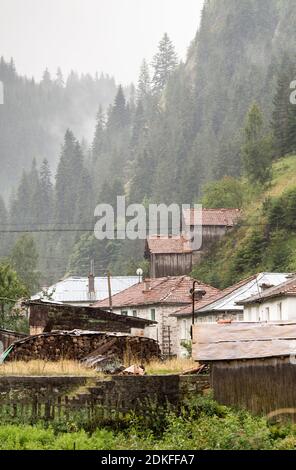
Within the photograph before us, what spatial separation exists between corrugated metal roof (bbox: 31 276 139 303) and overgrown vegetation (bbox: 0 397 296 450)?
194ft

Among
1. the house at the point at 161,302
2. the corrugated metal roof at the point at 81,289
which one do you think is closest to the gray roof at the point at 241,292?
the house at the point at 161,302

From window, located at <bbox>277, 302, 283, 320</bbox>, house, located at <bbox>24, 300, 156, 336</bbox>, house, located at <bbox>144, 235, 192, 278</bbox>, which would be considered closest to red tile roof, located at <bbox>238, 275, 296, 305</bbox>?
window, located at <bbox>277, 302, 283, 320</bbox>

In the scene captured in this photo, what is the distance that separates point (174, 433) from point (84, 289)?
212 ft

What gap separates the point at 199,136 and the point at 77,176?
138 ft

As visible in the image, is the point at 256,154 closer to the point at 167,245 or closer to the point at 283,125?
the point at 283,125

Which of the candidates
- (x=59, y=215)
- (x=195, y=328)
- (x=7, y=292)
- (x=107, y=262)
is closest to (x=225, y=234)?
Answer: (x=7, y=292)

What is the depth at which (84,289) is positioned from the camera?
85000mm

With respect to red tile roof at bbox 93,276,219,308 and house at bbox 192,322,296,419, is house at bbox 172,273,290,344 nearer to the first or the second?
red tile roof at bbox 93,276,219,308

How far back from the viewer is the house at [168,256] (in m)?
83.9

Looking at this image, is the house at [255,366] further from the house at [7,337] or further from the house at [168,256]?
the house at [168,256]

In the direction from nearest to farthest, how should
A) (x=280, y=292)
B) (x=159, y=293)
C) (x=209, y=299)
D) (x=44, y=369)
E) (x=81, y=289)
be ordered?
1. (x=44, y=369)
2. (x=280, y=292)
3. (x=209, y=299)
4. (x=159, y=293)
5. (x=81, y=289)

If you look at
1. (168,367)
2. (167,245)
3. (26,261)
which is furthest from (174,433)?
(26,261)

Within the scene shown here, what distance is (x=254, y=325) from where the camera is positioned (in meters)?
25.2
